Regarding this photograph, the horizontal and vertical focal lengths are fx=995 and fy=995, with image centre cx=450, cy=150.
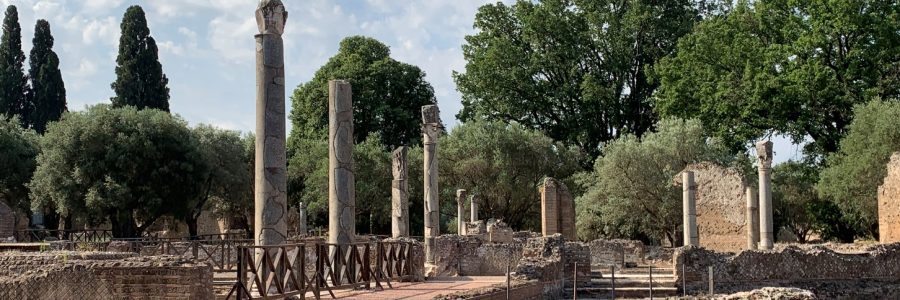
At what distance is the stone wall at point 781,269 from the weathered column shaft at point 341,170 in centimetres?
833

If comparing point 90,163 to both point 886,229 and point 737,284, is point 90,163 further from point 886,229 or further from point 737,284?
point 886,229

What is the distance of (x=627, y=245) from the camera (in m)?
34.6

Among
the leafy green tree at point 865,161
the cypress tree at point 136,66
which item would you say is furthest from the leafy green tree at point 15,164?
the leafy green tree at point 865,161

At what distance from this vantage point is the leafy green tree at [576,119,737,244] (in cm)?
3919

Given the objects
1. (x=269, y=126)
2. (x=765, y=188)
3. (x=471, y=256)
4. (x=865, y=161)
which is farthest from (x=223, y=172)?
(x=269, y=126)

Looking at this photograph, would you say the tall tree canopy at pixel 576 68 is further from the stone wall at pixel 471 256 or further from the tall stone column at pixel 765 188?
the stone wall at pixel 471 256

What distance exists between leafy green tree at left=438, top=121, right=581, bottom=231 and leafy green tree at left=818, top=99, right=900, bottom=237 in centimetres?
1300

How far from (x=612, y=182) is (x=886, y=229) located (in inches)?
450

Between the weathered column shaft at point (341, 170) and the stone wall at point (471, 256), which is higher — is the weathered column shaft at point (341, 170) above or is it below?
above

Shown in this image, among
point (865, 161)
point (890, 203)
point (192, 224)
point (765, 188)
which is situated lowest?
point (192, 224)

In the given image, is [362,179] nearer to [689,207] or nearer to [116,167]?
[116,167]

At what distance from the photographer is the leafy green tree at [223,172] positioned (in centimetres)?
4208

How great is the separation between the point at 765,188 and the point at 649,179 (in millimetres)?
10266

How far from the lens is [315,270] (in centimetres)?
1600
